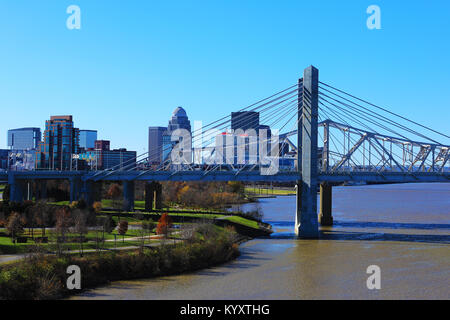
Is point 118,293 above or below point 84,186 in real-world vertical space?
below

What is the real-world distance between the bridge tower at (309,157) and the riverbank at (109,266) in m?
14.4

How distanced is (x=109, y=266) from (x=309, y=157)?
29145 mm

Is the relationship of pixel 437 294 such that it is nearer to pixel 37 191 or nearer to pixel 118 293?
pixel 118 293

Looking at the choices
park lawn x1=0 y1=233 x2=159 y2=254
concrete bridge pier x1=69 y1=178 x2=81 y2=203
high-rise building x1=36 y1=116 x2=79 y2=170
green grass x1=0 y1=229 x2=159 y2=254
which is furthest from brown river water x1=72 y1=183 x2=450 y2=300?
high-rise building x1=36 y1=116 x2=79 y2=170

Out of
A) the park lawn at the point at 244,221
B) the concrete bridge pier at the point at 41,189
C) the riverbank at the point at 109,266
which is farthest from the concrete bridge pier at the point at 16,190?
the riverbank at the point at 109,266

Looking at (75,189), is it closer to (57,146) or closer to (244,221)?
(244,221)

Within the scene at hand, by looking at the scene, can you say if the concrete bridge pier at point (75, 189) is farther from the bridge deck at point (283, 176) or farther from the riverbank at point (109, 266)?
the riverbank at point (109, 266)

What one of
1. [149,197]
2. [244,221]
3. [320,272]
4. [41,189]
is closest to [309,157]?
[244,221]

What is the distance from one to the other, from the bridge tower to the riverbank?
1441 cm

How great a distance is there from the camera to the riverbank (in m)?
28.2

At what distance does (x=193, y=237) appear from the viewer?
1625 inches

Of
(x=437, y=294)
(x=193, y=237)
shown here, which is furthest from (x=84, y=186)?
(x=437, y=294)

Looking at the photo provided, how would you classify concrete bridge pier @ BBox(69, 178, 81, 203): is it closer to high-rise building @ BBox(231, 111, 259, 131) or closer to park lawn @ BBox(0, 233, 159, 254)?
high-rise building @ BBox(231, 111, 259, 131)
